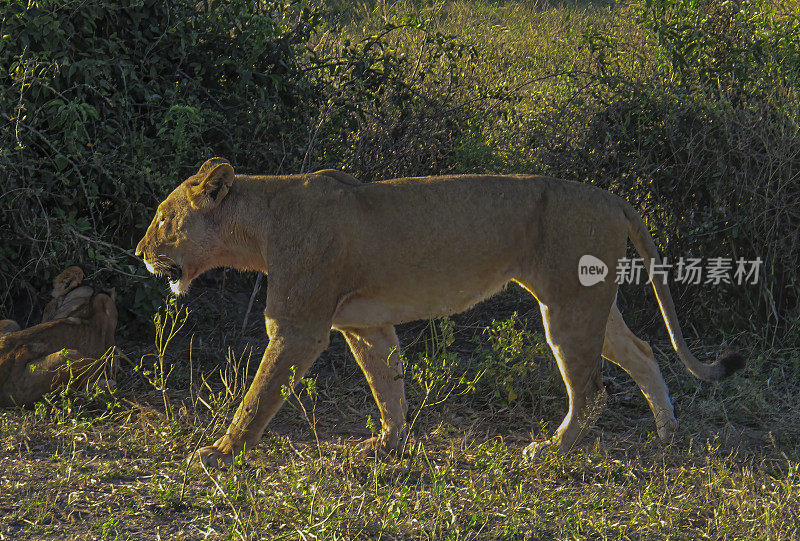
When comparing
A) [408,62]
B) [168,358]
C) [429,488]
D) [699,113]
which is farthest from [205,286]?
[699,113]

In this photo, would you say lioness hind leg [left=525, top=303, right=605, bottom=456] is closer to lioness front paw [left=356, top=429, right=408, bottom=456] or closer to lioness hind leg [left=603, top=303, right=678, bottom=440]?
lioness hind leg [left=603, top=303, right=678, bottom=440]

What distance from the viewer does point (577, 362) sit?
4.86 meters

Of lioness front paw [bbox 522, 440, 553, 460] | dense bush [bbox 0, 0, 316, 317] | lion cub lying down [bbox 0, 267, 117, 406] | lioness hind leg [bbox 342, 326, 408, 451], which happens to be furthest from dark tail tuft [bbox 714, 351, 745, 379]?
lion cub lying down [bbox 0, 267, 117, 406]

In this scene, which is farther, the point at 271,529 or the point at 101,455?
the point at 101,455

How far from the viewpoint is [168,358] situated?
636 cm

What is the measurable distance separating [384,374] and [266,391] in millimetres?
746

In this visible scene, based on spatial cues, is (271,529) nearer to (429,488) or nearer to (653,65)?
(429,488)

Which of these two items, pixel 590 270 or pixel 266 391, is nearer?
pixel 266 391

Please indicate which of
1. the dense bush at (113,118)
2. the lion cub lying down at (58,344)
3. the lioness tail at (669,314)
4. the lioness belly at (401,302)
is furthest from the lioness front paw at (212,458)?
the lioness tail at (669,314)

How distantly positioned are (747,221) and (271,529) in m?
4.02

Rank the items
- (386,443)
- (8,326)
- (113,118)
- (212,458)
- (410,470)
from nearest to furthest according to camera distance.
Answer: (212,458) < (410,470) < (386,443) < (8,326) < (113,118)

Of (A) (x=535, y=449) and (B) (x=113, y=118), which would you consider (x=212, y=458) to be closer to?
(A) (x=535, y=449)

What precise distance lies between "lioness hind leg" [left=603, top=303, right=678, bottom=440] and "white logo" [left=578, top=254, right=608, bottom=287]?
53 cm

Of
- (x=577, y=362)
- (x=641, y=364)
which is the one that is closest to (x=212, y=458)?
(x=577, y=362)
